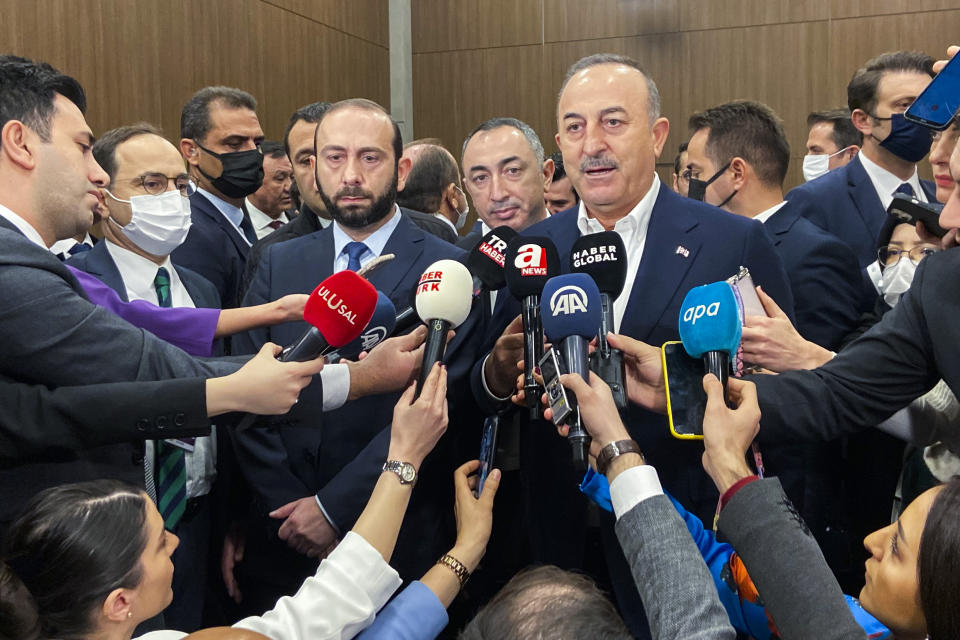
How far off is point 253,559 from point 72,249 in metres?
2.04

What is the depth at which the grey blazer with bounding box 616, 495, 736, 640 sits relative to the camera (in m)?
1.18

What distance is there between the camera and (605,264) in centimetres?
180

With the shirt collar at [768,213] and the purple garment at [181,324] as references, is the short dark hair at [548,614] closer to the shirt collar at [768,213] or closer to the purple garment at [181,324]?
the purple garment at [181,324]

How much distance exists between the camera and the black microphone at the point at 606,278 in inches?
66.7

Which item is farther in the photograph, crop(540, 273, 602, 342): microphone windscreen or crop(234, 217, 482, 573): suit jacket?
crop(234, 217, 482, 573): suit jacket

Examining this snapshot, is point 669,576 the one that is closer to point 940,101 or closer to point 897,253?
point 940,101

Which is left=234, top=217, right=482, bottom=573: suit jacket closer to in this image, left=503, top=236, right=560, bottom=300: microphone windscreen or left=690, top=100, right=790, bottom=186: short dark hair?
left=503, top=236, right=560, bottom=300: microphone windscreen

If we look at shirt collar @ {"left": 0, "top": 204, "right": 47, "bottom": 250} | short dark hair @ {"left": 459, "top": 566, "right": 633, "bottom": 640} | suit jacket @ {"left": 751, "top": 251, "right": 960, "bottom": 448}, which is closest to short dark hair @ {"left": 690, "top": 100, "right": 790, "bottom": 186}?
suit jacket @ {"left": 751, "top": 251, "right": 960, "bottom": 448}

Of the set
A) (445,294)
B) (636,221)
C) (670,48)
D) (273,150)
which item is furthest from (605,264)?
(670,48)

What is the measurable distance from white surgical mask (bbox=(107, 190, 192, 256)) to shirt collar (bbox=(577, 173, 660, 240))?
4.27ft

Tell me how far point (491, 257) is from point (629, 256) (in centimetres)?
35

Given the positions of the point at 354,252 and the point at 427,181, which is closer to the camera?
the point at 354,252

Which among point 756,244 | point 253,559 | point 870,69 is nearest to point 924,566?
point 756,244

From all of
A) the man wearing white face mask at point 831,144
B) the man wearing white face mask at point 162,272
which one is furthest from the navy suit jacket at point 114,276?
the man wearing white face mask at point 831,144
